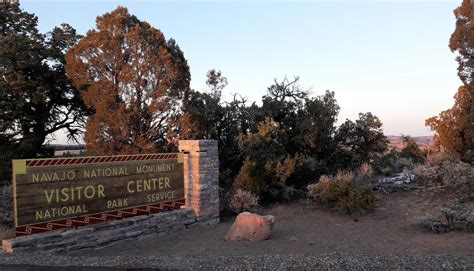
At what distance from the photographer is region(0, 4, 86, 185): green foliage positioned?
15.1 m

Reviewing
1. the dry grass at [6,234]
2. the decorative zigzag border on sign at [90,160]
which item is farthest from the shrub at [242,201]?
the dry grass at [6,234]

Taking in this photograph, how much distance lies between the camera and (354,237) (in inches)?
372

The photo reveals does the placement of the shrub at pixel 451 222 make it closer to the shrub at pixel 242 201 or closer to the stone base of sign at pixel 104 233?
the shrub at pixel 242 201

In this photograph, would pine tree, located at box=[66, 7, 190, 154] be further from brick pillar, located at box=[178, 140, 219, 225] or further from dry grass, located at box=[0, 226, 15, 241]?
dry grass, located at box=[0, 226, 15, 241]

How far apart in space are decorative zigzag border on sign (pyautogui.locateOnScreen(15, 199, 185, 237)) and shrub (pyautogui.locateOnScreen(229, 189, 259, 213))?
175 cm

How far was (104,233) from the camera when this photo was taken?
924 cm

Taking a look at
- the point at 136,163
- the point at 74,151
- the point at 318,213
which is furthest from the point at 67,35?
the point at 318,213

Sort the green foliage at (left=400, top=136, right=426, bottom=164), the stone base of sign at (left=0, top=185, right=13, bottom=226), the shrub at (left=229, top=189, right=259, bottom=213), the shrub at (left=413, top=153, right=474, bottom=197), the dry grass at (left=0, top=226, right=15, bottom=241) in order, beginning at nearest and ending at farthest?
the dry grass at (left=0, top=226, right=15, bottom=241)
the stone base of sign at (left=0, top=185, right=13, bottom=226)
the shrub at (left=413, top=153, right=474, bottom=197)
the shrub at (left=229, top=189, right=259, bottom=213)
the green foliage at (left=400, top=136, right=426, bottom=164)

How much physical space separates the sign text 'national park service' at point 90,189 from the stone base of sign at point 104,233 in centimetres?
25

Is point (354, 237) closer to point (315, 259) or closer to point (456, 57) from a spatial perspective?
point (315, 259)

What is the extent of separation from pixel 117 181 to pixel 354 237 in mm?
5725

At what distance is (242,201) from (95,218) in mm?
4554

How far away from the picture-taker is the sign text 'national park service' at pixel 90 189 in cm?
826

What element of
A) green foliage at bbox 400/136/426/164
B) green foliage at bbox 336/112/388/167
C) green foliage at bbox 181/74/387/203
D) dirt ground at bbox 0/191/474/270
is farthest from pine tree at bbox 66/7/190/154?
green foliage at bbox 400/136/426/164
